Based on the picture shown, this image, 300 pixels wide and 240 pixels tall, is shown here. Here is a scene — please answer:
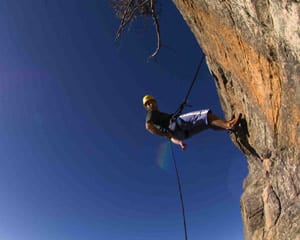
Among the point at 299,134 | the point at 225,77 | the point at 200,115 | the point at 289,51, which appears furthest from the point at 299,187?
the point at 225,77

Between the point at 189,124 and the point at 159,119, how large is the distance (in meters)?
0.95

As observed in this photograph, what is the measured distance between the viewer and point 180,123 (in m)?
8.18

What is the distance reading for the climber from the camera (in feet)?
25.2

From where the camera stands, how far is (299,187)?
541 cm

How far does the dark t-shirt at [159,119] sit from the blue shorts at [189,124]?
→ 0.19 meters

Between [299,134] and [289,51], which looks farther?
[299,134]

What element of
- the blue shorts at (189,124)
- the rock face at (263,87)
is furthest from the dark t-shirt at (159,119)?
the rock face at (263,87)

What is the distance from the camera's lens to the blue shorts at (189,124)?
7738mm

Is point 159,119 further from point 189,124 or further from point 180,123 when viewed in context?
point 189,124

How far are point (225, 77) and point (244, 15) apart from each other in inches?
117

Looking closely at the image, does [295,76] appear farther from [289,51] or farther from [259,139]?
[259,139]

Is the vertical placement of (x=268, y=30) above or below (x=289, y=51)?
above

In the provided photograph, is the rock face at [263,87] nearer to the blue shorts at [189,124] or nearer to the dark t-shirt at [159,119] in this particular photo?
the blue shorts at [189,124]

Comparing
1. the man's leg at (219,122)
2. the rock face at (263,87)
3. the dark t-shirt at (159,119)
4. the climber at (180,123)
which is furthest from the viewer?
the dark t-shirt at (159,119)
